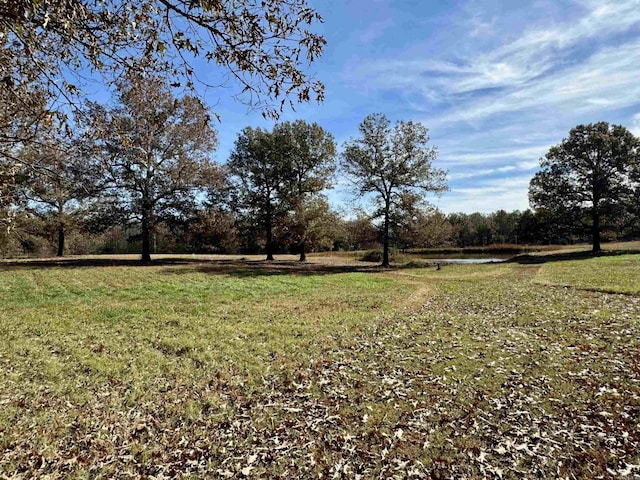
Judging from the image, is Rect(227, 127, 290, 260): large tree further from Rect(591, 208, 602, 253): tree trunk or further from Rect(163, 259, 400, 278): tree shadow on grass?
Rect(591, 208, 602, 253): tree trunk

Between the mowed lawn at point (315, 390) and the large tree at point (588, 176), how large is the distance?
25.9m

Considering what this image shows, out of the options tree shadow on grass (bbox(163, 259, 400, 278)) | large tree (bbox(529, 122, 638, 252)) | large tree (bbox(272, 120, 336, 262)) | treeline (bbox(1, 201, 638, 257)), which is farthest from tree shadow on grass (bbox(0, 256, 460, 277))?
large tree (bbox(529, 122, 638, 252))

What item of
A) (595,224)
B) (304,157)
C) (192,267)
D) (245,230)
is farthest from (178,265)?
(595,224)

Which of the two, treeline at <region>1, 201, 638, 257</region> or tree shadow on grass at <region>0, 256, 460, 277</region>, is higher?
treeline at <region>1, 201, 638, 257</region>

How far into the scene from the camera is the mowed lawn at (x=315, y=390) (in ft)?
14.6

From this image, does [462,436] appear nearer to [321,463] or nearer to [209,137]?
[321,463]

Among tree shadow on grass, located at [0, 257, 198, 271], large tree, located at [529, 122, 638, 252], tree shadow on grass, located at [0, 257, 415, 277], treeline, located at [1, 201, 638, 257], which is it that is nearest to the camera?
tree shadow on grass, located at [0, 257, 198, 271]

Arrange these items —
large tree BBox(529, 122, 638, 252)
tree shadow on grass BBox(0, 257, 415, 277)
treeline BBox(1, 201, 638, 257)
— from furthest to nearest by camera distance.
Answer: large tree BBox(529, 122, 638, 252)
treeline BBox(1, 201, 638, 257)
tree shadow on grass BBox(0, 257, 415, 277)

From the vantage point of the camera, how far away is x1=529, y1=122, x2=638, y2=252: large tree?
3312cm

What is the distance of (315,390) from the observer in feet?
21.3

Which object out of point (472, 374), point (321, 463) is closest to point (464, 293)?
point (472, 374)

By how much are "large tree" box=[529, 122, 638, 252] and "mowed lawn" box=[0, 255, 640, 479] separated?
85.0 ft

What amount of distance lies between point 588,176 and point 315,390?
126 ft

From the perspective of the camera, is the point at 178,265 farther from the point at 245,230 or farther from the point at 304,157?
the point at 304,157
